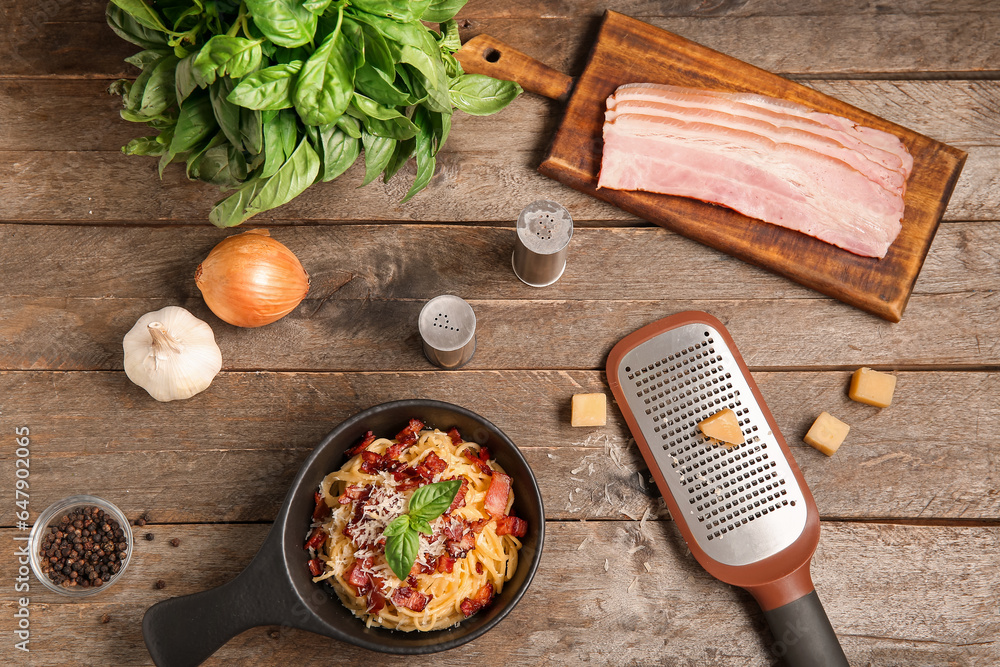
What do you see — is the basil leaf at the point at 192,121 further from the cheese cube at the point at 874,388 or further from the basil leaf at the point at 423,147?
the cheese cube at the point at 874,388

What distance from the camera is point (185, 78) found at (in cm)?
129

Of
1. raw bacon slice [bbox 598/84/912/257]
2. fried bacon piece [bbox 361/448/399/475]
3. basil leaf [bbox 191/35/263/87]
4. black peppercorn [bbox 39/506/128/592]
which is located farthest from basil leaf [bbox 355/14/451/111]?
black peppercorn [bbox 39/506/128/592]

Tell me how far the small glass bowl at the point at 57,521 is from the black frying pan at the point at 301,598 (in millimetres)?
326

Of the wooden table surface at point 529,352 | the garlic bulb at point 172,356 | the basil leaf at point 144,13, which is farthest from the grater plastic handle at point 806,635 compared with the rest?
the basil leaf at point 144,13

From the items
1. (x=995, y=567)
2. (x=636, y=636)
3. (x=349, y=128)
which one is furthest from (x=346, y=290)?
(x=995, y=567)

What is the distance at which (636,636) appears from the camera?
5.57ft

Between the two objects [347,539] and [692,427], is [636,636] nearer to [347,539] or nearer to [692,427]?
[692,427]

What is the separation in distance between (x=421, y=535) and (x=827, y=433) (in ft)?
3.58

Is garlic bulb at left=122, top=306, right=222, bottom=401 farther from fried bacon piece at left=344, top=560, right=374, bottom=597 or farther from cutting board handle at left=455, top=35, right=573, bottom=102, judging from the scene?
cutting board handle at left=455, top=35, right=573, bottom=102

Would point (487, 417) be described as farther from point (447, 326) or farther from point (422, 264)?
point (422, 264)

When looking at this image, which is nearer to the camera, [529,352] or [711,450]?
[711,450]

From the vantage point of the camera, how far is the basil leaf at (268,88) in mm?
1225

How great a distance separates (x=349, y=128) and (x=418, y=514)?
0.84 metres

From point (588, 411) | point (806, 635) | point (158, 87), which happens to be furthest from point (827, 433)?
point (158, 87)
